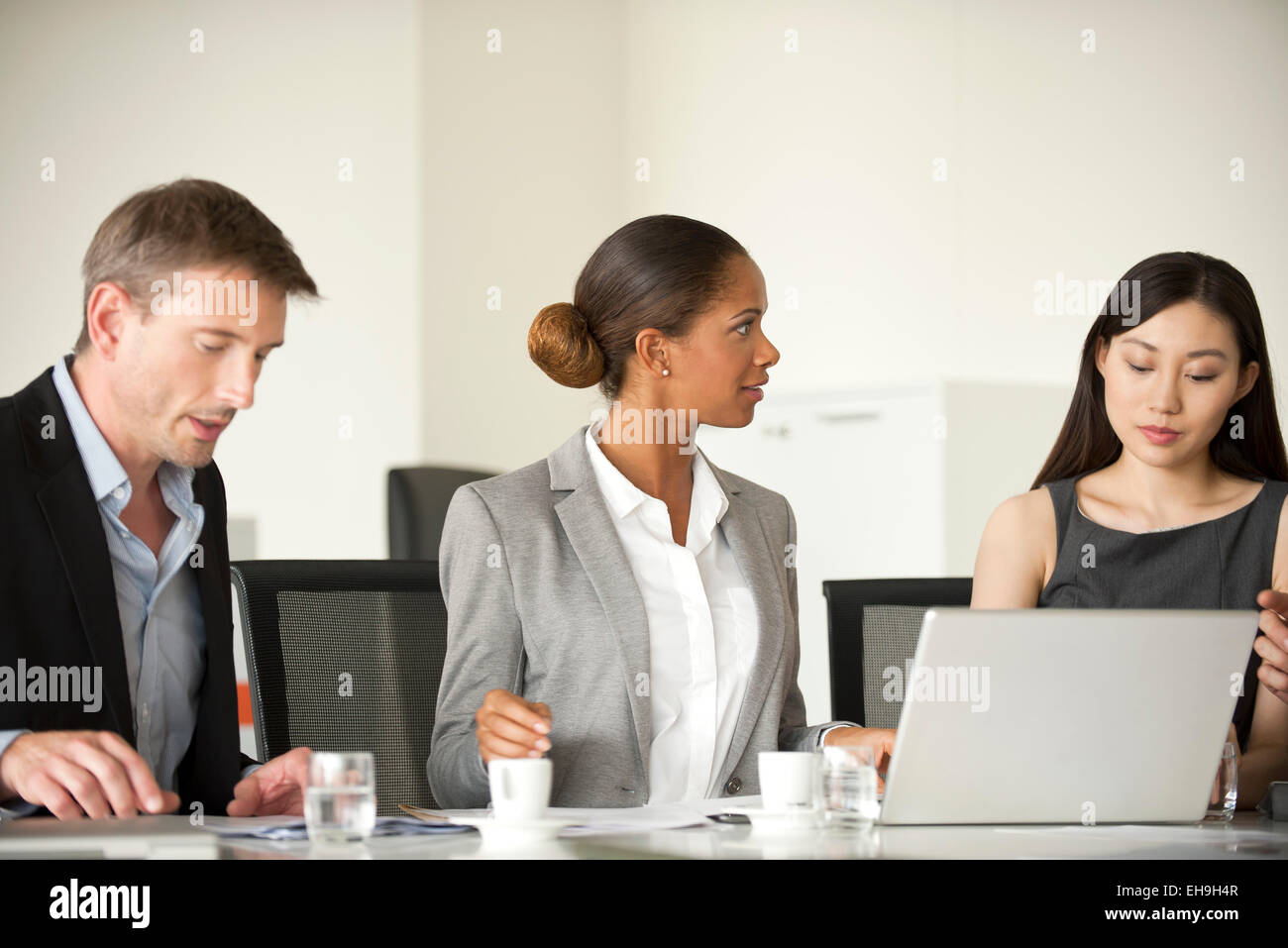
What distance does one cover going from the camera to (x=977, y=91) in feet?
15.4

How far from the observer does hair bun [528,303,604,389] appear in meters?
2.28

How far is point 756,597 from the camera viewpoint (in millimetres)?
2191

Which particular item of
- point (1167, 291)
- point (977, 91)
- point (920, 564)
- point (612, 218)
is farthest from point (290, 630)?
point (612, 218)

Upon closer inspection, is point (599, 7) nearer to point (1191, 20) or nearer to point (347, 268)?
point (347, 268)

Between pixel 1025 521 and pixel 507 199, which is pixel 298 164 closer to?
pixel 507 199

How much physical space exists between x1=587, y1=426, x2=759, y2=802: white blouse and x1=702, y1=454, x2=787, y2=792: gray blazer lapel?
0.05 feet

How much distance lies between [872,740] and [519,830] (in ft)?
2.24

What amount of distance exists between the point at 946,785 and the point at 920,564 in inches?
110

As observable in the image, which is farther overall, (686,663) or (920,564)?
(920,564)

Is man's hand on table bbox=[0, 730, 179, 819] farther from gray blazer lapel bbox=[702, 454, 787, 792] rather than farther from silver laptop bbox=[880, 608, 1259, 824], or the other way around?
gray blazer lapel bbox=[702, 454, 787, 792]

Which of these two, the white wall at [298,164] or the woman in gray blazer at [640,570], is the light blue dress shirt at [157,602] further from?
the white wall at [298,164]

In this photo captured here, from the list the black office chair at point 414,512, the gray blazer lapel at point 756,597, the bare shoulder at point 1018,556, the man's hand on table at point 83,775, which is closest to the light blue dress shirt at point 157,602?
the man's hand on table at point 83,775

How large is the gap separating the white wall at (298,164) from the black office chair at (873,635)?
9.44ft

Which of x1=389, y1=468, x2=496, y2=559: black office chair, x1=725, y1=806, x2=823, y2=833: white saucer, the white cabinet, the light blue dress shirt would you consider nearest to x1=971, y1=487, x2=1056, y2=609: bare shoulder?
x1=725, y1=806, x2=823, y2=833: white saucer
